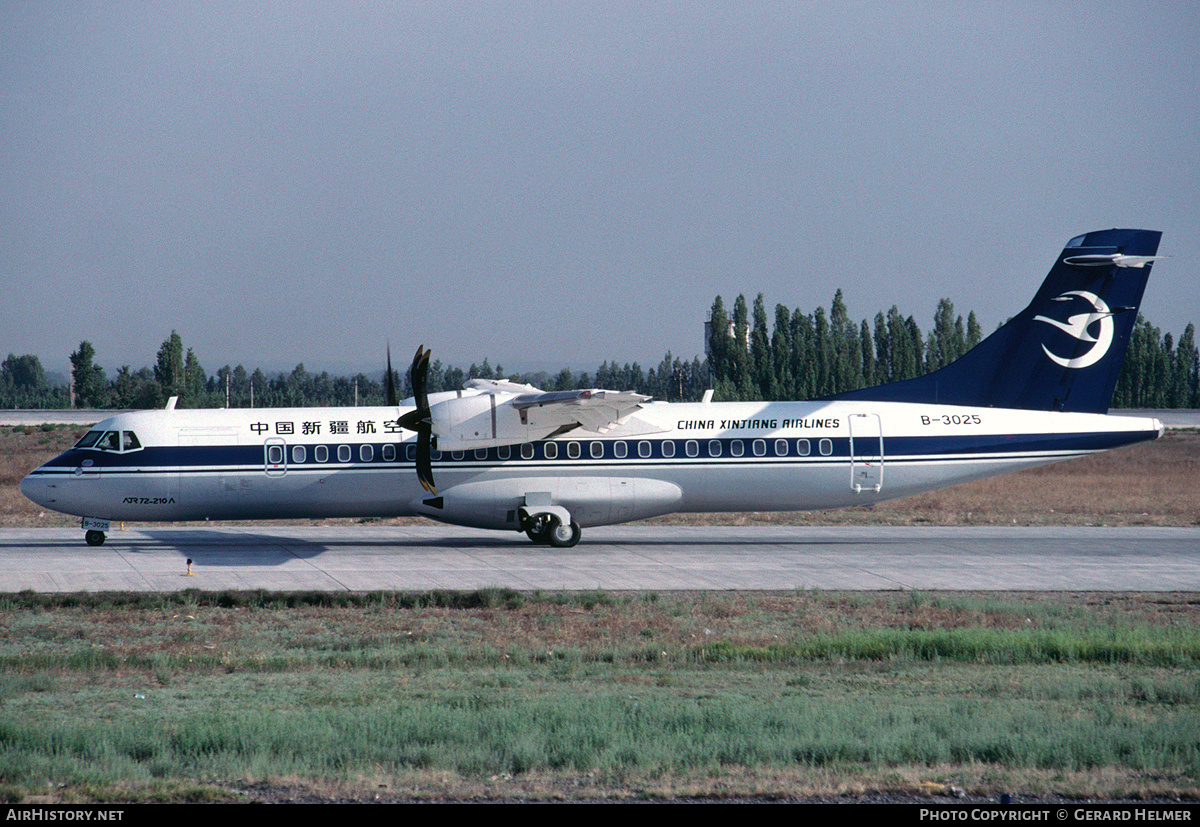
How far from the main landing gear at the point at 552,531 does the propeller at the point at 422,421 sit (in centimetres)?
254

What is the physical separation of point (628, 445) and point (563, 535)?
2628 millimetres

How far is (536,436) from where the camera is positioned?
78.2ft

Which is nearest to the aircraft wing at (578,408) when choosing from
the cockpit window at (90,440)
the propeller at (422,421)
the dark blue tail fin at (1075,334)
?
the propeller at (422,421)

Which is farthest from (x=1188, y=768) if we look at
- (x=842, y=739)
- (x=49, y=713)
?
(x=49, y=713)

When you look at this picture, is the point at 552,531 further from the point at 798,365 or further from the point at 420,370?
the point at 798,365

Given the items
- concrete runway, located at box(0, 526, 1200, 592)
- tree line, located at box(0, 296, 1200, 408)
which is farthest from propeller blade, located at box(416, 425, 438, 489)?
tree line, located at box(0, 296, 1200, 408)

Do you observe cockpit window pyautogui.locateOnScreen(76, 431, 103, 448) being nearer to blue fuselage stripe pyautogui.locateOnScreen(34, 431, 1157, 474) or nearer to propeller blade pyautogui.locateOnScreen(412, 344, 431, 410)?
blue fuselage stripe pyautogui.locateOnScreen(34, 431, 1157, 474)

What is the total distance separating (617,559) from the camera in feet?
75.1

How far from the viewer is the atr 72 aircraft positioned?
2364 centimetres

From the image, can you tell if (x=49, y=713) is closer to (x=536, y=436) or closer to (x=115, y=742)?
(x=115, y=742)

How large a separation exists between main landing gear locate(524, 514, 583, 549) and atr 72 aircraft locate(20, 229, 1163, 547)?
0.14ft

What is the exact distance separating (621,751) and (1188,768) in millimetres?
4765

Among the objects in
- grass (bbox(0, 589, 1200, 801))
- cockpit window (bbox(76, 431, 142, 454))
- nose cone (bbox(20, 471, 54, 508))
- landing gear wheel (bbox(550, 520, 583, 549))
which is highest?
cockpit window (bbox(76, 431, 142, 454))

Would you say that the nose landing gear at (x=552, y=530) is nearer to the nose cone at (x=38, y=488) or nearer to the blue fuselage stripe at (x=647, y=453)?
the blue fuselage stripe at (x=647, y=453)
